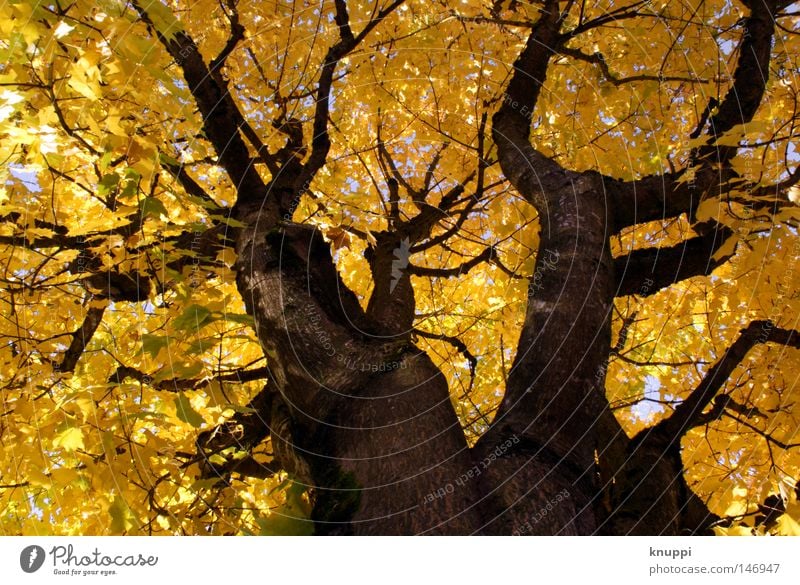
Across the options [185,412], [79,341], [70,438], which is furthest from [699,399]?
[79,341]

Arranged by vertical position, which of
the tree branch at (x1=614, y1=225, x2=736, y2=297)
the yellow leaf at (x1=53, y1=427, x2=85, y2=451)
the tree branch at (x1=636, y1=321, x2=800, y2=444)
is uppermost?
the tree branch at (x1=614, y1=225, x2=736, y2=297)

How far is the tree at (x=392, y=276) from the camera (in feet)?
7.89

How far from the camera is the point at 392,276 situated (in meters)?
4.16

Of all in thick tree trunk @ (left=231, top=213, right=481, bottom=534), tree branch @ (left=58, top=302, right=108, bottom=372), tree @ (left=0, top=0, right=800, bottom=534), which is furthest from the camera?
tree branch @ (left=58, top=302, right=108, bottom=372)

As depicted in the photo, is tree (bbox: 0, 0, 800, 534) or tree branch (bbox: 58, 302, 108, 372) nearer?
tree (bbox: 0, 0, 800, 534)

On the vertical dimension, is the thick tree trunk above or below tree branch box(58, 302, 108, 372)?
below

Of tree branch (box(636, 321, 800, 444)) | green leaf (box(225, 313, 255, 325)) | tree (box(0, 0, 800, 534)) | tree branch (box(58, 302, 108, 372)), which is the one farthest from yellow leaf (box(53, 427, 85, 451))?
tree branch (box(636, 321, 800, 444))

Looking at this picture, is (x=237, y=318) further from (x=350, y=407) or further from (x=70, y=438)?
(x=70, y=438)

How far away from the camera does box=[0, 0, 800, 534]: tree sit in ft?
7.89

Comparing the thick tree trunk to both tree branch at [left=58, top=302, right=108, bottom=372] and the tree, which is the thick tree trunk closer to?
the tree

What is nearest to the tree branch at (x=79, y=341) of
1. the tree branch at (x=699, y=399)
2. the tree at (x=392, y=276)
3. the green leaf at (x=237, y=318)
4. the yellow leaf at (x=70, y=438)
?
the tree at (x=392, y=276)

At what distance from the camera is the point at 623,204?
126 inches
